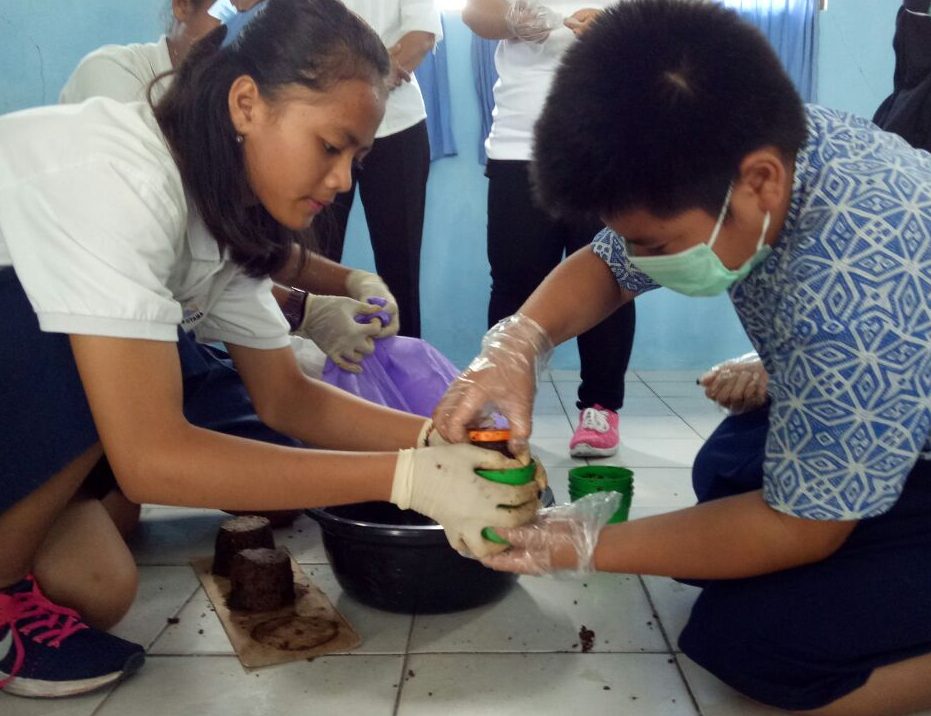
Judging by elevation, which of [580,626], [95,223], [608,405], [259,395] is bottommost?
[608,405]

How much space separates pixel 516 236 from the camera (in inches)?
78.7

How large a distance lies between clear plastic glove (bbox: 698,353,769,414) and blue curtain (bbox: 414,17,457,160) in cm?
166

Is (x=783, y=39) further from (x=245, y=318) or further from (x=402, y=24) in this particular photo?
(x=245, y=318)

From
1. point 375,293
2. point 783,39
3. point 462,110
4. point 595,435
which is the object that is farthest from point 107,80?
point 783,39

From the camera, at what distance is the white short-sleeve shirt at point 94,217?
2.84 feet

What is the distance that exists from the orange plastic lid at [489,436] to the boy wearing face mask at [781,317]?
0.02 metres

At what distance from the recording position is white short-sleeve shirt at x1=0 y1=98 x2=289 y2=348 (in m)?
0.87

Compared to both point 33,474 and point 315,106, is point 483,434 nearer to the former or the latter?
point 315,106

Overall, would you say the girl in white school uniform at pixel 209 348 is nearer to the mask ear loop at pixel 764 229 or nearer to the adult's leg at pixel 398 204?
the adult's leg at pixel 398 204

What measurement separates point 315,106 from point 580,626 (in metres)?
0.75

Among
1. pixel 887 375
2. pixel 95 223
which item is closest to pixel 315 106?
pixel 95 223

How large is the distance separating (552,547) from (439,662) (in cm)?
26

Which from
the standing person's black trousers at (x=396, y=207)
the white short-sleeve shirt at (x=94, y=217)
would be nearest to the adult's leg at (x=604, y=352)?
the standing person's black trousers at (x=396, y=207)

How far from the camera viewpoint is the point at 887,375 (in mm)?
780
